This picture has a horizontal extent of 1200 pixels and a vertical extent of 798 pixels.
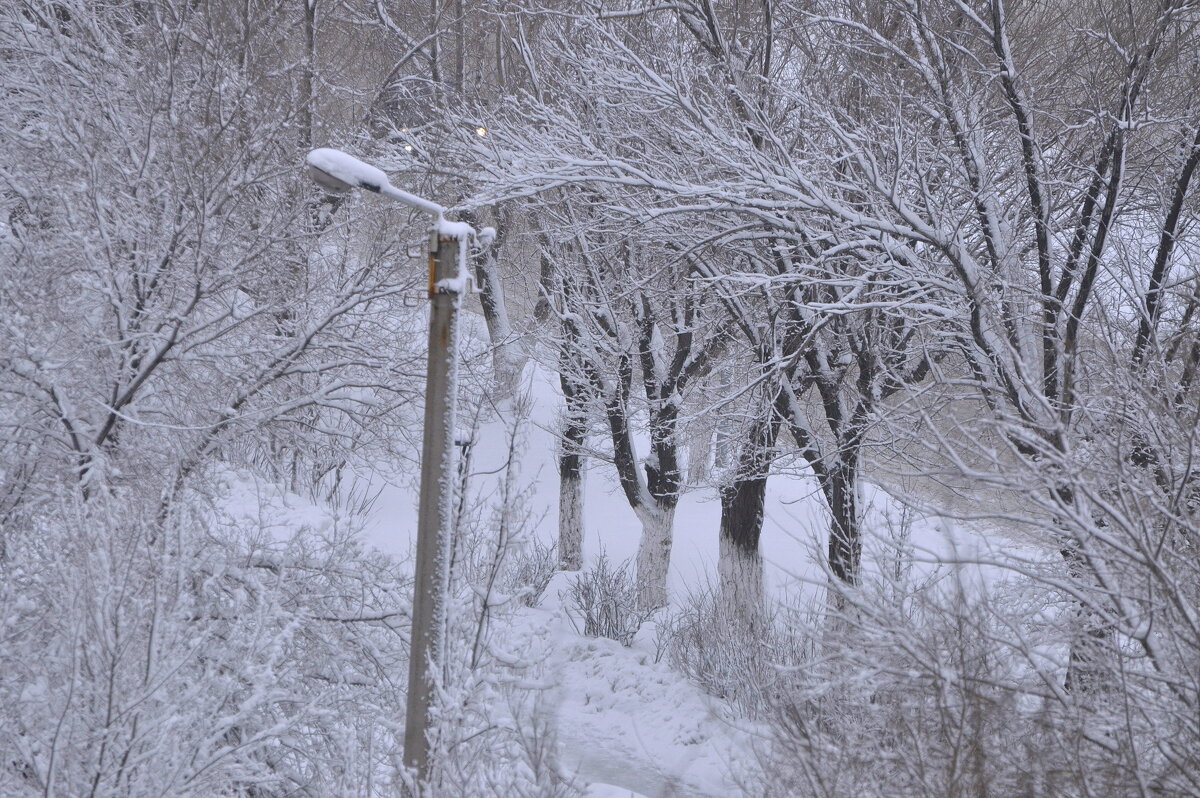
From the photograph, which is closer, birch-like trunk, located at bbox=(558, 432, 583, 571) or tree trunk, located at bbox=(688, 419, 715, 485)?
tree trunk, located at bbox=(688, 419, 715, 485)

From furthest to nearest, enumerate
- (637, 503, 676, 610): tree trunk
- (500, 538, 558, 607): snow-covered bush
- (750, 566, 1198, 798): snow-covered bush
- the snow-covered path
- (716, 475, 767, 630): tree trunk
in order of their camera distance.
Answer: (500, 538, 558, 607): snow-covered bush → (637, 503, 676, 610): tree trunk → (716, 475, 767, 630): tree trunk → the snow-covered path → (750, 566, 1198, 798): snow-covered bush

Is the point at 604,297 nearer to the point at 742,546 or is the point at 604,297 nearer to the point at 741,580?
the point at 742,546

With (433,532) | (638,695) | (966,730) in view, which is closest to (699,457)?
(638,695)

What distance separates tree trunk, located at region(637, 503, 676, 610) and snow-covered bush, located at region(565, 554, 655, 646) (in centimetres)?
20

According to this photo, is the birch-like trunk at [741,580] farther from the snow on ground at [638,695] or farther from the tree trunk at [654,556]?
the tree trunk at [654,556]

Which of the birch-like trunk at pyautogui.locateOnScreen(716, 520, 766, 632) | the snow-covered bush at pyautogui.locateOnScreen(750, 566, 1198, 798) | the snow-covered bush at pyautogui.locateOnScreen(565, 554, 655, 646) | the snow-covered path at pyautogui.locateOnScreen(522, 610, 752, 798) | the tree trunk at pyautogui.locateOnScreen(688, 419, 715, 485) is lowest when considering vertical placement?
the snow-covered path at pyautogui.locateOnScreen(522, 610, 752, 798)

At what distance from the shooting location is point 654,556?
14.8 metres

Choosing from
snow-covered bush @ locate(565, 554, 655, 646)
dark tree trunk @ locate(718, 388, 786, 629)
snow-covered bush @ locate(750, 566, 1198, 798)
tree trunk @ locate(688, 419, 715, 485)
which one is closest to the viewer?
snow-covered bush @ locate(750, 566, 1198, 798)

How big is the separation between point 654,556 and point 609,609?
1142 millimetres

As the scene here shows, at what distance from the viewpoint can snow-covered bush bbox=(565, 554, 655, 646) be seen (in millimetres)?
14109

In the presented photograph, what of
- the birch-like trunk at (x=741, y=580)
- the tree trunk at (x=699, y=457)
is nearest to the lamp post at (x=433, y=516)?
the birch-like trunk at (x=741, y=580)

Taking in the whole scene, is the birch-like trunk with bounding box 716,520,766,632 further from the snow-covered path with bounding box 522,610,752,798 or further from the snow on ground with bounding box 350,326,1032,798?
the snow-covered path with bounding box 522,610,752,798

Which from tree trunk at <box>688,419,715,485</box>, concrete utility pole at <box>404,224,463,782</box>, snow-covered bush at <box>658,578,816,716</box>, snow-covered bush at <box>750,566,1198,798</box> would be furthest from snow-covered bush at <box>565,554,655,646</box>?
snow-covered bush at <box>750,566,1198,798</box>

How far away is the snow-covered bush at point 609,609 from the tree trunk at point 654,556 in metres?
0.20
